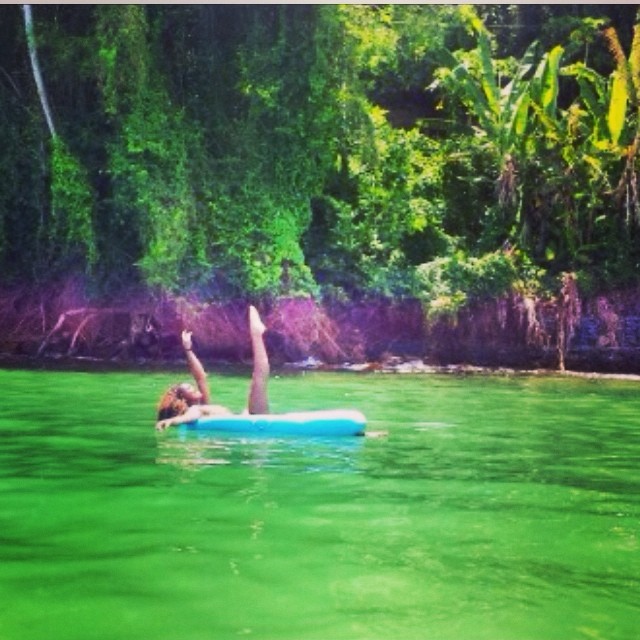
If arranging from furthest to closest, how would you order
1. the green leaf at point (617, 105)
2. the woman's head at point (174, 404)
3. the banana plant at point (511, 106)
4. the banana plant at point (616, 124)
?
the banana plant at point (511, 106) < the banana plant at point (616, 124) < the green leaf at point (617, 105) < the woman's head at point (174, 404)

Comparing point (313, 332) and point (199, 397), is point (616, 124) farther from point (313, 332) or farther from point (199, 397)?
point (199, 397)

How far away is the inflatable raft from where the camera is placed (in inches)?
250

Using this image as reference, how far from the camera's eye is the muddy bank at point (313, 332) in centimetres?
1377

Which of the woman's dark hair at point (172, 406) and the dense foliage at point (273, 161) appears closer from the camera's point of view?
the woman's dark hair at point (172, 406)

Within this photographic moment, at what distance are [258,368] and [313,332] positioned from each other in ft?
24.6

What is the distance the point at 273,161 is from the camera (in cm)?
1444

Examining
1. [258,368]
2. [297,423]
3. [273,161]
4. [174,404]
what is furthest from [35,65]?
[297,423]

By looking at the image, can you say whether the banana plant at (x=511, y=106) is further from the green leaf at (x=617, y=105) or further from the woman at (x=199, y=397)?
the woman at (x=199, y=397)

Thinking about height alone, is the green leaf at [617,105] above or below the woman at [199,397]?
above

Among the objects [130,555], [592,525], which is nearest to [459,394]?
[592,525]

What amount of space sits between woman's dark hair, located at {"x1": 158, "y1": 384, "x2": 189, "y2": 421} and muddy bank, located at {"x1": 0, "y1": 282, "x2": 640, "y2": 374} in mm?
6947

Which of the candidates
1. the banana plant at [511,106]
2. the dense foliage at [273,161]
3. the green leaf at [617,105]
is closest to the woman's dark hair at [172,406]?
the dense foliage at [273,161]

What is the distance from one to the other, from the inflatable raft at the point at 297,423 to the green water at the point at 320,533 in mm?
137

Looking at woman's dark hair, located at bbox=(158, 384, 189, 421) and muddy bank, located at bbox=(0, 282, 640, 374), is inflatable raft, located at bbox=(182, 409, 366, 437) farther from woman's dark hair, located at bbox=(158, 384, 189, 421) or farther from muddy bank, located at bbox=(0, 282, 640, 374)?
muddy bank, located at bbox=(0, 282, 640, 374)
